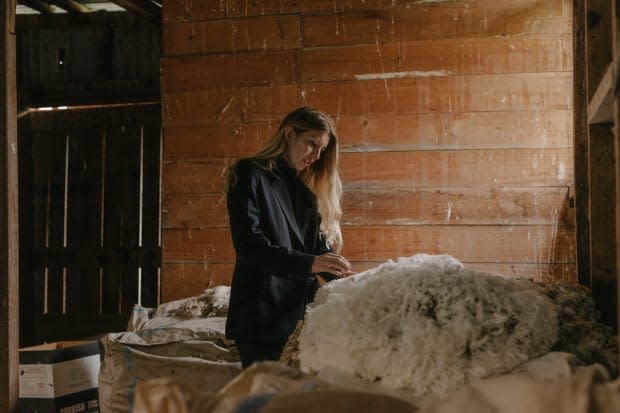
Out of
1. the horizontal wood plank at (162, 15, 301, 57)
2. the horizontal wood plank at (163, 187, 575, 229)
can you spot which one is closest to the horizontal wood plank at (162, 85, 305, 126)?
the horizontal wood plank at (162, 15, 301, 57)

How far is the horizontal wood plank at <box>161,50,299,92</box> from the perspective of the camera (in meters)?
3.56

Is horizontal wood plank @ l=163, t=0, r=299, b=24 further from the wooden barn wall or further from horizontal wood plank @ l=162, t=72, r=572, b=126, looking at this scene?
horizontal wood plank @ l=162, t=72, r=572, b=126

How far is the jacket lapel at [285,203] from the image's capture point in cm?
218

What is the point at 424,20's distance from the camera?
3.42 metres

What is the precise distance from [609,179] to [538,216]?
1.90 metres

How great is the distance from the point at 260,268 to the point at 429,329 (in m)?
0.88

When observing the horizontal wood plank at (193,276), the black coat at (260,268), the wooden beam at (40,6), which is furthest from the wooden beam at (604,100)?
the wooden beam at (40,6)

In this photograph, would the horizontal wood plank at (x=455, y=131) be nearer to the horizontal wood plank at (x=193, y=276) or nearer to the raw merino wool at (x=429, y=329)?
the horizontal wood plank at (x=193, y=276)

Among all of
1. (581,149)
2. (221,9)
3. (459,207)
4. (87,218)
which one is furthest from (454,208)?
(87,218)

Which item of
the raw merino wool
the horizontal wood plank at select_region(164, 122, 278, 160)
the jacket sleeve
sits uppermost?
the horizontal wood plank at select_region(164, 122, 278, 160)

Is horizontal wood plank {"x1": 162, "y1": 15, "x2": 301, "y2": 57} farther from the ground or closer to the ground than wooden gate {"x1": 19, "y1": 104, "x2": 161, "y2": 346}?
farther from the ground

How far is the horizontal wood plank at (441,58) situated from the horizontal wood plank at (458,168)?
47 cm

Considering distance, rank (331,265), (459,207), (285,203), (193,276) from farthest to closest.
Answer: (193,276) < (459,207) < (285,203) < (331,265)

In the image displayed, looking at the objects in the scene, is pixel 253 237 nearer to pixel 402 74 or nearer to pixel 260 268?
pixel 260 268
